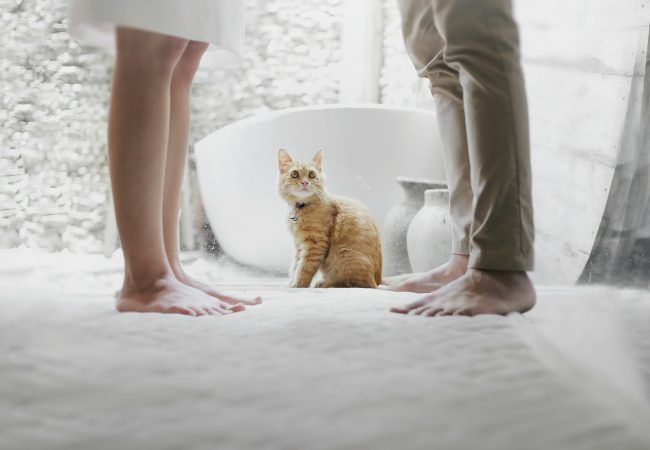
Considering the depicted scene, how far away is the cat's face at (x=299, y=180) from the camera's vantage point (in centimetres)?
160

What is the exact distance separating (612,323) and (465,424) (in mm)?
579

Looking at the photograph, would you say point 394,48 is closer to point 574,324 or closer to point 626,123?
point 626,123

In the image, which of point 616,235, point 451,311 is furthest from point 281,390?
point 616,235

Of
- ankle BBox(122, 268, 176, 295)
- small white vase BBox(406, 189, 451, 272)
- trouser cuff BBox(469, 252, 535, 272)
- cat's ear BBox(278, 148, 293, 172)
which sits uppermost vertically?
cat's ear BBox(278, 148, 293, 172)

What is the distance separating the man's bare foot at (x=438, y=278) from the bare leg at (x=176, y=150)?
0.40 meters

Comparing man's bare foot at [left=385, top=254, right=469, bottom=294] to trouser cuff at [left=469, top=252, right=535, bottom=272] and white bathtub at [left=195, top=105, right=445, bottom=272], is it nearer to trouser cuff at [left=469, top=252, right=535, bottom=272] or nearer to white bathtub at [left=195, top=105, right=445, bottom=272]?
trouser cuff at [left=469, top=252, right=535, bottom=272]

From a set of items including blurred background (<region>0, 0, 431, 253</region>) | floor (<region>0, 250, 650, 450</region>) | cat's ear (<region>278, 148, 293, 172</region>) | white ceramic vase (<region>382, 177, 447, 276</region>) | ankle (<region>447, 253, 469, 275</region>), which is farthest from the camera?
blurred background (<region>0, 0, 431, 253</region>)

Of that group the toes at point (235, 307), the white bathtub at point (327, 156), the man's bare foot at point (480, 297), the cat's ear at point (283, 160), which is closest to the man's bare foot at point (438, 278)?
the man's bare foot at point (480, 297)

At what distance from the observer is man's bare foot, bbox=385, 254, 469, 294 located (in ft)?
3.85

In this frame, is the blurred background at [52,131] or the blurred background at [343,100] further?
the blurred background at [52,131]

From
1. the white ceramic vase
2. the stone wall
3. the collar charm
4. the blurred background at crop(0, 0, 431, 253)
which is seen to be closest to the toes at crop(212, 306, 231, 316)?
the collar charm

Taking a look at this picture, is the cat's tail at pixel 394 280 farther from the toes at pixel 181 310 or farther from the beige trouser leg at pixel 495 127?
the toes at pixel 181 310

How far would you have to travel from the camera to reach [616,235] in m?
1.45

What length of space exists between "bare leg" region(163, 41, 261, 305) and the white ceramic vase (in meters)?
0.99
